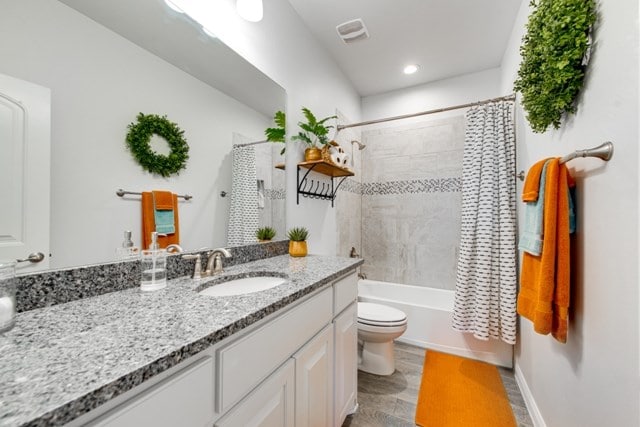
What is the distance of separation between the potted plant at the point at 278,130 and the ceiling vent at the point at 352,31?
87cm

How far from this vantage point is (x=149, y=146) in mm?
1010

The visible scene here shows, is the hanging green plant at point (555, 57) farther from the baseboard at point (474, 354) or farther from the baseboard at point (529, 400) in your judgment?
the baseboard at point (474, 354)

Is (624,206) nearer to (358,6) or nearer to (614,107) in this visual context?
(614,107)

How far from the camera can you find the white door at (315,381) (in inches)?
37.3

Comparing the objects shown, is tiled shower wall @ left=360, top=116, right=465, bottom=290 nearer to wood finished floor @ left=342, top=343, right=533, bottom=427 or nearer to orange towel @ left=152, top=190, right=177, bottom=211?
wood finished floor @ left=342, top=343, right=533, bottom=427

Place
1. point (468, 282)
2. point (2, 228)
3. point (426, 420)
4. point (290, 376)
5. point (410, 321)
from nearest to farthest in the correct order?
1. point (2, 228)
2. point (290, 376)
3. point (426, 420)
4. point (468, 282)
5. point (410, 321)

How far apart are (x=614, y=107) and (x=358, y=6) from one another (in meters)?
1.59

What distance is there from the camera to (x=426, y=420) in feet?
4.90

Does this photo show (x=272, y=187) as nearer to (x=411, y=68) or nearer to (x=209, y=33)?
(x=209, y=33)

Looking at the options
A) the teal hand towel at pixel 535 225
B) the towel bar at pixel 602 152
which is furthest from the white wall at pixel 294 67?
the towel bar at pixel 602 152

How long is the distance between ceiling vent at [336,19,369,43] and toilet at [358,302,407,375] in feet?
6.93

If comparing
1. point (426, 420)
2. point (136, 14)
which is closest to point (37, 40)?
point (136, 14)

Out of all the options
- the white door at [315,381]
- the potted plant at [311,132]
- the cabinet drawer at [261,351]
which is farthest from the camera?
the potted plant at [311,132]

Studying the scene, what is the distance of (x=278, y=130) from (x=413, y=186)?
5.56 feet
